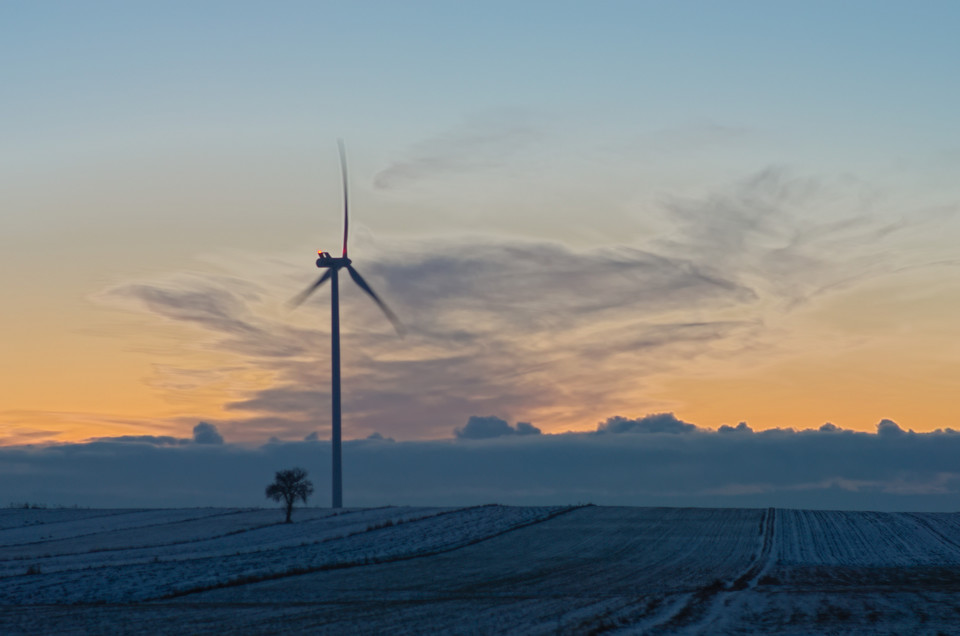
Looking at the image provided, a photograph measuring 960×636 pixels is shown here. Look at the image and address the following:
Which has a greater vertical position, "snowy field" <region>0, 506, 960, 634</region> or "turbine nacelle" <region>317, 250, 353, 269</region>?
"turbine nacelle" <region>317, 250, 353, 269</region>

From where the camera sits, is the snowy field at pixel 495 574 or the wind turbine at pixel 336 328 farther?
the wind turbine at pixel 336 328

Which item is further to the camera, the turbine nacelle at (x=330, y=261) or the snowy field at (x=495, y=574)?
the turbine nacelle at (x=330, y=261)

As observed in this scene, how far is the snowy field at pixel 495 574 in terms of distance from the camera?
3281 centimetres

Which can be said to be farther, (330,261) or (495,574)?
(330,261)

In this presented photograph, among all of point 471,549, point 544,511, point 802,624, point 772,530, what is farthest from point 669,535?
point 802,624

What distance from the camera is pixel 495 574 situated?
52594 mm

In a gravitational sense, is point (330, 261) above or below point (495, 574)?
above

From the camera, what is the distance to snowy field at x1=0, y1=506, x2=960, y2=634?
32.8 meters

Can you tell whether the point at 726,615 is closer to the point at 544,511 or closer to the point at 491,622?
the point at 491,622

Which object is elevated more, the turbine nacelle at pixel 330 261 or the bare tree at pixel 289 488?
the turbine nacelle at pixel 330 261

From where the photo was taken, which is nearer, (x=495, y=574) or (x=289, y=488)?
(x=495, y=574)

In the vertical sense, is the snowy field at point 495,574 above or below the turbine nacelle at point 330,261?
below

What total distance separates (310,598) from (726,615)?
55.6 feet

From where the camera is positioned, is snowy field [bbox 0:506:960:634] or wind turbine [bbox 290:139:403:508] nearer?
snowy field [bbox 0:506:960:634]
